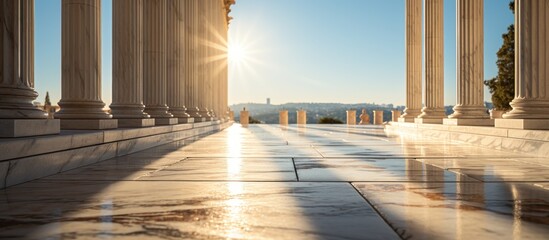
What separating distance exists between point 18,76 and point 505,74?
431ft

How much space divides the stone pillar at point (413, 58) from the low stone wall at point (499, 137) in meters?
21.6

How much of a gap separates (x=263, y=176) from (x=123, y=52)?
2323cm

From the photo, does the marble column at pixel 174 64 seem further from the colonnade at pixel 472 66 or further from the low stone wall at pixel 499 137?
the colonnade at pixel 472 66

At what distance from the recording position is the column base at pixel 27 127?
63.7ft

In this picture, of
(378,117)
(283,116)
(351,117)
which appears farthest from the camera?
(351,117)

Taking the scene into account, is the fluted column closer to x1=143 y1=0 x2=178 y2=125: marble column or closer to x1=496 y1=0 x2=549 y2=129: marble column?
x1=143 y1=0 x2=178 y2=125: marble column

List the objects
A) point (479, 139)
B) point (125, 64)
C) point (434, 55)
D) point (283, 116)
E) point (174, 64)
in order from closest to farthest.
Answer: point (125, 64), point (479, 139), point (174, 64), point (434, 55), point (283, 116)

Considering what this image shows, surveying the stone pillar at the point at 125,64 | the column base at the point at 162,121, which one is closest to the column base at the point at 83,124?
the stone pillar at the point at 125,64

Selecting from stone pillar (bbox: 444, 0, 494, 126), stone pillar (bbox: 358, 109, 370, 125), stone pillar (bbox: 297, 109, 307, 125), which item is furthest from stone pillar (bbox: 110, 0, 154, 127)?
stone pillar (bbox: 358, 109, 370, 125)

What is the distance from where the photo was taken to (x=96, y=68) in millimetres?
31750

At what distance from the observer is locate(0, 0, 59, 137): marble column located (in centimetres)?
2034

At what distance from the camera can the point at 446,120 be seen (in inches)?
2165

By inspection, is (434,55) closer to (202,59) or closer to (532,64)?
(532,64)

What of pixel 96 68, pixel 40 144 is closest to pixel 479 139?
pixel 96 68
